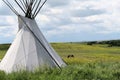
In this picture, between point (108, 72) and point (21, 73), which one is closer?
point (21, 73)

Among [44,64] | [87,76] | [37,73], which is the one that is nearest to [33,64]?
[44,64]

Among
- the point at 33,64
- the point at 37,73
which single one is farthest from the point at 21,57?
the point at 37,73

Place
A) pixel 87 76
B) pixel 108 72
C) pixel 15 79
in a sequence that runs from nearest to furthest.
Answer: pixel 15 79 → pixel 87 76 → pixel 108 72

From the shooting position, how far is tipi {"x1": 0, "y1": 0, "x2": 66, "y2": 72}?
781 inches

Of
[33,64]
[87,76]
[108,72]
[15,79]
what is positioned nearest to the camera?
[15,79]

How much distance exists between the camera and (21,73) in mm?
17078

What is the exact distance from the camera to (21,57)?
1989 cm

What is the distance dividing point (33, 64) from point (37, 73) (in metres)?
2.06

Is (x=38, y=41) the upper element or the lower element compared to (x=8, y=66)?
upper

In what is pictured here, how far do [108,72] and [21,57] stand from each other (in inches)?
180

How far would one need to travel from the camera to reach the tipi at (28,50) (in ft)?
65.1

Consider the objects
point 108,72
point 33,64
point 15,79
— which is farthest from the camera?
point 33,64

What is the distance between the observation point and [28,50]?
2009 cm

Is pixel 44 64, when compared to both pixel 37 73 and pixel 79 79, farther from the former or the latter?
pixel 79 79
